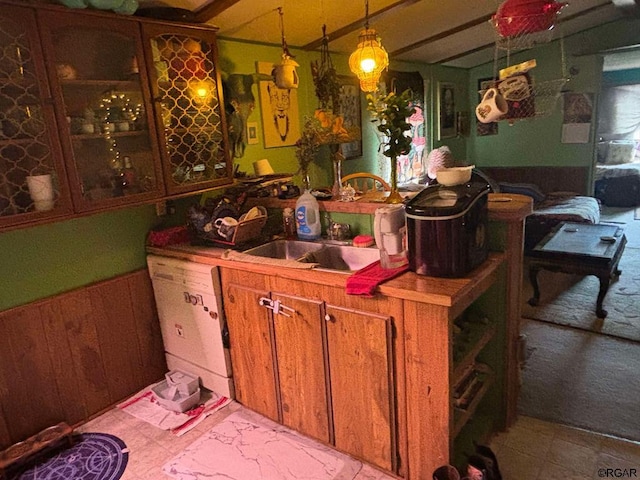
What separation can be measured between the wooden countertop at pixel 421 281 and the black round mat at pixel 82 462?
1.04 meters

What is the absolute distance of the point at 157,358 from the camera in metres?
2.88

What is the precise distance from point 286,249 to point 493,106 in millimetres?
1315

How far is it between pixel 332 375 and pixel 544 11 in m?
1.79

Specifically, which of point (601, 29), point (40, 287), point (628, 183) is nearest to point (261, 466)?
point (40, 287)

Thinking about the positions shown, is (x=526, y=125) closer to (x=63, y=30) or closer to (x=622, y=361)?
(x=622, y=361)

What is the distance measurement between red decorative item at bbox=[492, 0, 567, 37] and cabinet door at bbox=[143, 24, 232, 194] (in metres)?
1.50

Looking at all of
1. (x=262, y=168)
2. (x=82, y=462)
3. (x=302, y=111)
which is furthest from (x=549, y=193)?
(x=82, y=462)

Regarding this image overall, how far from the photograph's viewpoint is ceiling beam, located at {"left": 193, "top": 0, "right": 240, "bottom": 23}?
2.43 m

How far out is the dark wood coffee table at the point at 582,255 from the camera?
3426 millimetres

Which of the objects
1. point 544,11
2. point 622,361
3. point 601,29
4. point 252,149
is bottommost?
point 622,361

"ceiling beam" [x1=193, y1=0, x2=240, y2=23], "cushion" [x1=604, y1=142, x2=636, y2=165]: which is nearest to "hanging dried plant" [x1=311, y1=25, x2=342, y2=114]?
"ceiling beam" [x1=193, y1=0, x2=240, y2=23]

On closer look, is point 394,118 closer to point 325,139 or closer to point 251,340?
point 325,139

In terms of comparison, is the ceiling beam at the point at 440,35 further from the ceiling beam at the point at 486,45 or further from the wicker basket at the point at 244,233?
the wicker basket at the point at 244,233

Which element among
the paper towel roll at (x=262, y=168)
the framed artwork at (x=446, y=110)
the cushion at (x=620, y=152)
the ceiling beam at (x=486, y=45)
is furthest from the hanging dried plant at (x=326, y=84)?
the cushion at (x=620, y=152)
